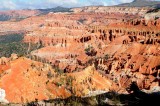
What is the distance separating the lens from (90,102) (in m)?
90.2

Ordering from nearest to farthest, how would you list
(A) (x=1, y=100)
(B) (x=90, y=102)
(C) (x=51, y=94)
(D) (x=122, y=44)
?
(B) (x=90, y=102) < (A) (x=1, y=100) < (C) (x=51, y=94) < (D) (x=122, y=44)

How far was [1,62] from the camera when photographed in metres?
115

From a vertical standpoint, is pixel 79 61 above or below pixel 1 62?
below

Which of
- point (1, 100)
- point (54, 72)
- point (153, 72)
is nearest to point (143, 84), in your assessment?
point (153, 72)

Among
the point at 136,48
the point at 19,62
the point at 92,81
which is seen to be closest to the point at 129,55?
the point at 136,48

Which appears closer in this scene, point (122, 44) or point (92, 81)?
point (92, 81)

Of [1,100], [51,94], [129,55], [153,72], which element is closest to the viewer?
[1,100]

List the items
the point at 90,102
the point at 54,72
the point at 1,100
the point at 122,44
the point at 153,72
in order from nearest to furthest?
the point at 90,102, the point at 1,100, the point at 54,72, the point at 153,72, the point at 122,44

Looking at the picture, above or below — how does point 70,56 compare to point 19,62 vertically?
below

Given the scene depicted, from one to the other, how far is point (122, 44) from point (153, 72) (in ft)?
153

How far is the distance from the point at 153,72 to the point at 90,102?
62.6 meters

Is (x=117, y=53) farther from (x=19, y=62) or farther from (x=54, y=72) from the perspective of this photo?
(x=19, y=62)

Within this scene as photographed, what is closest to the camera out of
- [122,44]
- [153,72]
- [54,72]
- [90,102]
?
[90,102]

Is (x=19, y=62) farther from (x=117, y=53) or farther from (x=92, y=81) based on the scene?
(x=117, y=53)
